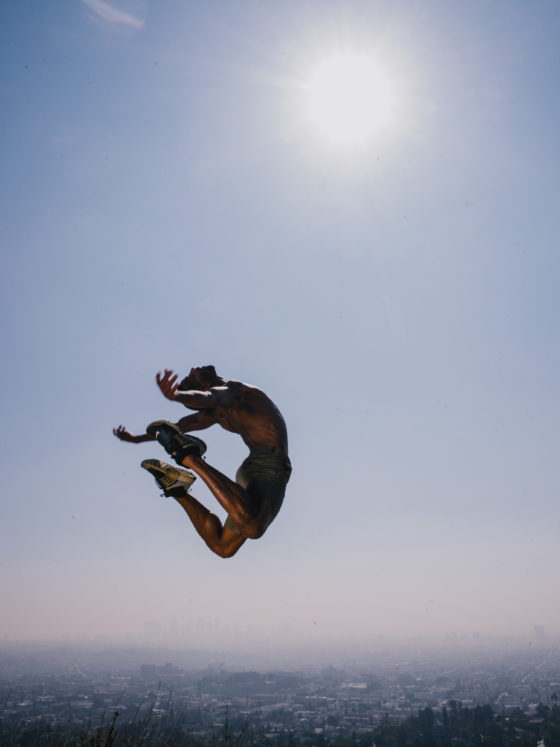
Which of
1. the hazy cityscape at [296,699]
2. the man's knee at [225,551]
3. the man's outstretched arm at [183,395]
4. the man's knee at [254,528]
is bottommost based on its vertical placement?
the hazy cityscape at [296,699]

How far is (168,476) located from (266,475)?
0.94 metres

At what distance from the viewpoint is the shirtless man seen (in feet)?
13.2

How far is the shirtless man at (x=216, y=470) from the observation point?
13.2 feet

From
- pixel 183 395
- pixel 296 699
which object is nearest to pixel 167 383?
pixel 183 395

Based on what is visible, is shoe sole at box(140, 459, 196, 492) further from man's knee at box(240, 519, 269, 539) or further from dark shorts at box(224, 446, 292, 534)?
man's knee at box(240, 519, 269, 539)

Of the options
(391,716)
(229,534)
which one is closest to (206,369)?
(229,534)

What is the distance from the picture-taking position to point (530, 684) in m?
72.9

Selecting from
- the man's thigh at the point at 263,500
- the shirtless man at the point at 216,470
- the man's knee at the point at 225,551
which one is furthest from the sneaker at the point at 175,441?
the man's knee at the point at 225,551

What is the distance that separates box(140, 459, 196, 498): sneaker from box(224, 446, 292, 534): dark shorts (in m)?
0.52

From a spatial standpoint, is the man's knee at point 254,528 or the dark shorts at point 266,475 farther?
the dark shorts at point 266,475

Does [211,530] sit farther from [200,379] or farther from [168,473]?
[200,379]

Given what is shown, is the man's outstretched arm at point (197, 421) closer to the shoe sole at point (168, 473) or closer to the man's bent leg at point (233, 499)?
the shoe sole at point (168, 473)

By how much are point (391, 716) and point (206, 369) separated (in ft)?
186

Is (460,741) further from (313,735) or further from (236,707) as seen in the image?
(236,707)
